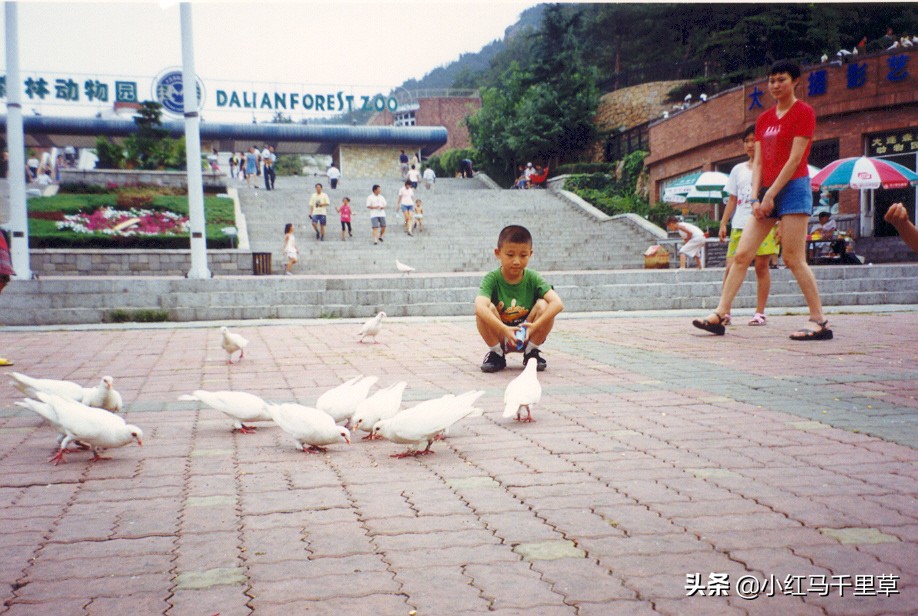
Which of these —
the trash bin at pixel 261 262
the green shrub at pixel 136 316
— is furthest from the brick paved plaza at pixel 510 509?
the trash bin at pixel 261 262

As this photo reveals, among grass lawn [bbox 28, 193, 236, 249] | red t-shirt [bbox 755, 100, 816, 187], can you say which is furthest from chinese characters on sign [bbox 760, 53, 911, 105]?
grass lawn [bbox 28, 193, 236, 249]

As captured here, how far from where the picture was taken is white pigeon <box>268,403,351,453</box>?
11.4 ft

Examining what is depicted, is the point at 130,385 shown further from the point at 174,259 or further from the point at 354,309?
the point at 174,259

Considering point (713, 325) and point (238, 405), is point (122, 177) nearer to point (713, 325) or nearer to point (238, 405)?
point (713, 325)

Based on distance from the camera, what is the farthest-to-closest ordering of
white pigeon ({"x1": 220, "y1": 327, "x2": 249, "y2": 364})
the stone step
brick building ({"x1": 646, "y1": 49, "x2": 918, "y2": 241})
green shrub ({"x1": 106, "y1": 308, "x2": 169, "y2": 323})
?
1. brick building ({"x1": 646, "y1": 49, "x2": 918, "y2": 241})
2. the stone step
3. green shrub ({"x1": 106, "y1": 308, "x2": 169, "y2": 323})
4. white pigeon ({"x1": 220, "y1": 327, "x2": 249, "y2": 364})

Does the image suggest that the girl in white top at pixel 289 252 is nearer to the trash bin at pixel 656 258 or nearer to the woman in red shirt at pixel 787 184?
the trash bin at pixel 656 258

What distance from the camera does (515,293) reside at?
19.1 feet

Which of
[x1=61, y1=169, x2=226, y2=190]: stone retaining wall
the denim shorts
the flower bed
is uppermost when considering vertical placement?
[x1=61, y1=169, x2=226, y2=190]: stone retaining wall

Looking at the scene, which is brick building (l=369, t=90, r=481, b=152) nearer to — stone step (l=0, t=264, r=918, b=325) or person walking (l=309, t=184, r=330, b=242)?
person walking (l=309, t=184, r=330, b=242)

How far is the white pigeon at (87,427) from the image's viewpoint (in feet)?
10.8

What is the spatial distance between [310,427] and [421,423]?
533 mm

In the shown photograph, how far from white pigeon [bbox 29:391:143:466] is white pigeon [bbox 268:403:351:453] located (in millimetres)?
649

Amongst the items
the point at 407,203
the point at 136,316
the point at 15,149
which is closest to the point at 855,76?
the point at 407,203

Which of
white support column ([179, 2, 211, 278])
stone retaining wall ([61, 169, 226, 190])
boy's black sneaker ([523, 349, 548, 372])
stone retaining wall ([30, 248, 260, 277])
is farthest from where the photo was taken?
stone retaining wall ([61, 169, 226, 190])
